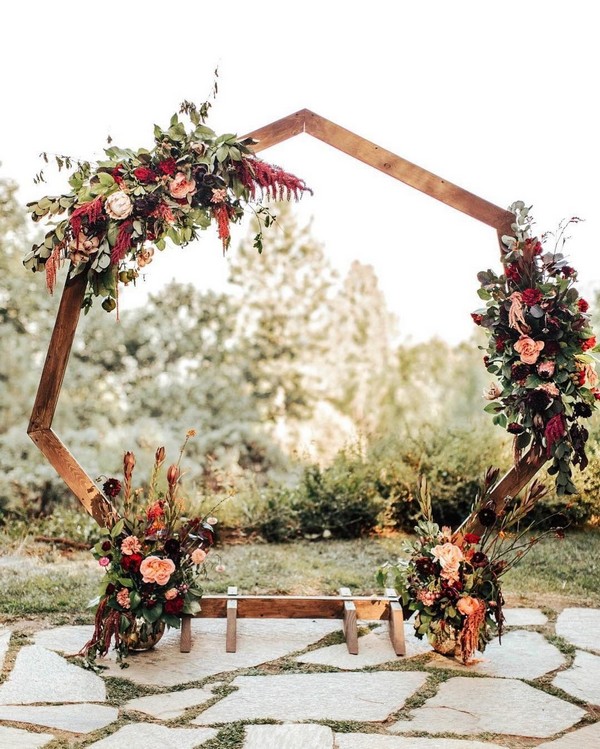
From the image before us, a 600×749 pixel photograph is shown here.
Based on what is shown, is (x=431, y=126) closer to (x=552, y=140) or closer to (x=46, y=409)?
(x=552, y=140)

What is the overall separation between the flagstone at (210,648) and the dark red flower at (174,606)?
20 centimetres

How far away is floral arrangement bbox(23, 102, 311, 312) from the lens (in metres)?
3.35

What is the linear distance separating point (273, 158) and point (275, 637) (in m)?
4.88

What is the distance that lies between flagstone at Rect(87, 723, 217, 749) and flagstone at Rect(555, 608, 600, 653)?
5.94 feet

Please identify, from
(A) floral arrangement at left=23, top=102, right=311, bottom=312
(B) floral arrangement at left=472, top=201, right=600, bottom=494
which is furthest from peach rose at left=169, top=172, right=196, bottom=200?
(B) floral arrangement at left=472, top=201, right=600, bottom=494

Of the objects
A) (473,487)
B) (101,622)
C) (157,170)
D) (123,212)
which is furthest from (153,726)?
(473,487)

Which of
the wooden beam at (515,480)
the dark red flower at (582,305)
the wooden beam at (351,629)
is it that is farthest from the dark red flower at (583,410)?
the wooden beam at (351,629)

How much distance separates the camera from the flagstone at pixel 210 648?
3275 millimetres

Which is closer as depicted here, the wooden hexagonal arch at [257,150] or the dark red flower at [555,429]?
the dark red flower at [555,429]

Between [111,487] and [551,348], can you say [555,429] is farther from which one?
[111,487]

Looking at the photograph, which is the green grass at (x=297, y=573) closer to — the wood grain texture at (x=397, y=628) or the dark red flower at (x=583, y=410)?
the wood grain texture at (x=397, y=628)

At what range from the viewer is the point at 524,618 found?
409 cm

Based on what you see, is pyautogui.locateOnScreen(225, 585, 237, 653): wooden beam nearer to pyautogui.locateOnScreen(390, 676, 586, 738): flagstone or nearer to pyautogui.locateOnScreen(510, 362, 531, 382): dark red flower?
pyautogui.locateOnScreen(390, 676, 586, 738): flagstone

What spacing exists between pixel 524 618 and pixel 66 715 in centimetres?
227
